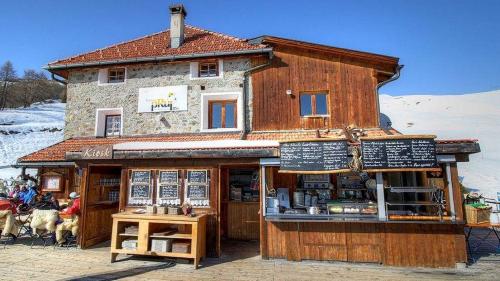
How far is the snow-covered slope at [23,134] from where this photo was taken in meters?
28.4

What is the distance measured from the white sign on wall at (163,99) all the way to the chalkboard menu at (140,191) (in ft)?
13.7

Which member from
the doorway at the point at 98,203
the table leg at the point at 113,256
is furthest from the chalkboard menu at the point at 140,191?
the table leg at the point at 113,256

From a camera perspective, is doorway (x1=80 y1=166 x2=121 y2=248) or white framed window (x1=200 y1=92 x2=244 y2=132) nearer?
doorway (x1=80 y1=166 x2=121 y2=248)

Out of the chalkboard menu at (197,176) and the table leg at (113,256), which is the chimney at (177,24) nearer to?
the chalkboard menu at (197,176)

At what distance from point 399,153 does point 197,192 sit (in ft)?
18.0

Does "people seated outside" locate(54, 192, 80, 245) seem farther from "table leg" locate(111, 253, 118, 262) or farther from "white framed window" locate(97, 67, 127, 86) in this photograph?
"white framed window" locate(97, 67, 127, 86)

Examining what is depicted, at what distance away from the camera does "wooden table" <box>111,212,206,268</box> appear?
7.12 meters

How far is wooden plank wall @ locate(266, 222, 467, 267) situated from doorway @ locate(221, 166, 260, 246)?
2.75 meters

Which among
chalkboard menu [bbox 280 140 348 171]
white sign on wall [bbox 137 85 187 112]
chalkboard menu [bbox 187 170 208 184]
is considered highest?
white sign on wall [bbox 137 85 187 112]

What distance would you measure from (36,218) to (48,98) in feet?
221

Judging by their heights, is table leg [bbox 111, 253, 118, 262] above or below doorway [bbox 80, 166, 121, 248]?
below

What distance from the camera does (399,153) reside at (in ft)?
22.9

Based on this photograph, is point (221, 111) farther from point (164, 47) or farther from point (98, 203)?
point (98, 203)

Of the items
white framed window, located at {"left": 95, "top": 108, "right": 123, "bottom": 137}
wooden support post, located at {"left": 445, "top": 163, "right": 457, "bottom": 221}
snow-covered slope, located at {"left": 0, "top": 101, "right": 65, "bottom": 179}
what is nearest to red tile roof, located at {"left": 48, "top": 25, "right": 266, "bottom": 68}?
white framed window, located at {"left": 95, "top": 108, "right": 123, "bottom": 137}
